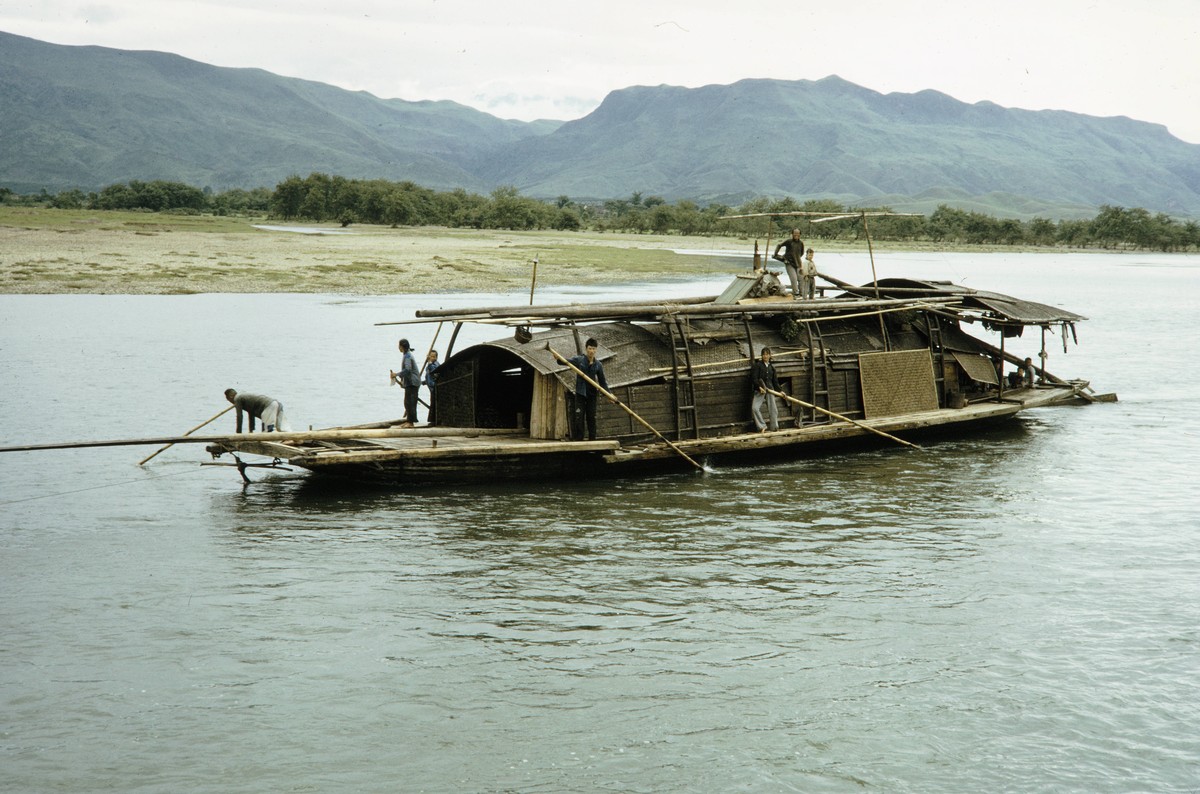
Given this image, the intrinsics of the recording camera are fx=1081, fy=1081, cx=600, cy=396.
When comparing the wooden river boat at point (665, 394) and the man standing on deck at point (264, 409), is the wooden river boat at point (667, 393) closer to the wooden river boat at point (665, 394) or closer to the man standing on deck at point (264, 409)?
the wooden river boat at point (665, 394)

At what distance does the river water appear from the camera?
9.40m

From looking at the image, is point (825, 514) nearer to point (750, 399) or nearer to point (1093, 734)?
point (750, 399)

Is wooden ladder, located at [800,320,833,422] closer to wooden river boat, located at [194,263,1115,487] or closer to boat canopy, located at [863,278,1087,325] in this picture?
wooden river boat, located at [194,263,1115,487]

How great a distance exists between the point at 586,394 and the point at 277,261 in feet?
148

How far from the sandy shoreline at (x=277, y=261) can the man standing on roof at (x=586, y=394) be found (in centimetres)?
3576

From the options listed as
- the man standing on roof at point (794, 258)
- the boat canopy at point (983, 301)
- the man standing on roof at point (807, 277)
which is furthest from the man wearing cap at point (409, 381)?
the boat canopy at point (983, 301)

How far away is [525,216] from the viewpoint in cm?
10700

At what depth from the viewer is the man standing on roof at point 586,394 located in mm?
17422

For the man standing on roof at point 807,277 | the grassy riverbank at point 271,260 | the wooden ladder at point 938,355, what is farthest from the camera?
the grassy riverbank at point 271,260

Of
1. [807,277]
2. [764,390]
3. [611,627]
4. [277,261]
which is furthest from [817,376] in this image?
[277,261]

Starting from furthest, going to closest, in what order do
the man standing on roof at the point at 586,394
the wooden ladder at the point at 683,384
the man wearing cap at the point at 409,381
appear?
1. the man wearing cap at the point at 409,381
2. the wooden ladder at the point at 683,384
3. the man standing on roof at the point at 586,394

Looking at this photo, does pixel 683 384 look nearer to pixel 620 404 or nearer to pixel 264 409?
pixel 620 404

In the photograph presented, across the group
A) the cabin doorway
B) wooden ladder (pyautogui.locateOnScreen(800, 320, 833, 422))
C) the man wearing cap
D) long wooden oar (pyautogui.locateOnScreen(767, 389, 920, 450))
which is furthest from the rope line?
wooden ladder (pyautogui.locateOnScreen(800, 320, 833, 422))

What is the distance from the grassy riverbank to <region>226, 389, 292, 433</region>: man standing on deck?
111 ft
